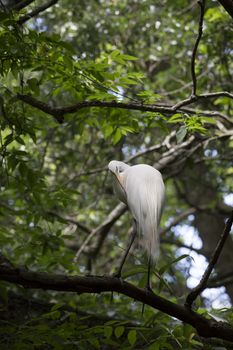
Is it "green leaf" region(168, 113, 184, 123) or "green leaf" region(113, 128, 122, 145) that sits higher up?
"green leaf" region(113, 128, 122, 145)

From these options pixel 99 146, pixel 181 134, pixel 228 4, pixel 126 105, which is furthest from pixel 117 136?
pixel 99 146

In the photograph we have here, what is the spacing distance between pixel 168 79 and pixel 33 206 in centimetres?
273

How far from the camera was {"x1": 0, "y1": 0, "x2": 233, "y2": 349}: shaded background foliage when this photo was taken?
87.0 inches

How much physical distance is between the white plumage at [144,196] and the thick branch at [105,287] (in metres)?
0.17

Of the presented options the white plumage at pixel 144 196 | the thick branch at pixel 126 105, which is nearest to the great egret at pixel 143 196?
the white plumage at pixel 144 196

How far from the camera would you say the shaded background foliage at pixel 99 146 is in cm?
221

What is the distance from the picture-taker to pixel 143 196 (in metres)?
1.94

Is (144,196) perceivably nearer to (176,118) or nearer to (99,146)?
(176,118)

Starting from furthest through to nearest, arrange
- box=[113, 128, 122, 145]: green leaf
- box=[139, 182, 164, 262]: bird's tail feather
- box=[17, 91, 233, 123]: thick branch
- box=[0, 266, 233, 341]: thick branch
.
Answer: box=[113, 128, 122, 145]: green leaf, box=[17, 91, 233, 123]: thick branch, box=[139, 182, 164, 262]: bird's tail feather, box=[0, 266, 233, 341]: thick branch

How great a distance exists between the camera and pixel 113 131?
2.72 m

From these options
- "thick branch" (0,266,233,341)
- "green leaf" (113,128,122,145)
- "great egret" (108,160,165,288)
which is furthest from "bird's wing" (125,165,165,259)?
"green leaf" (113,128,122,145)

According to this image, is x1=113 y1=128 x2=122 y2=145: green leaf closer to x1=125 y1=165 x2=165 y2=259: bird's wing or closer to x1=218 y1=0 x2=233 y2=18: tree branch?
x1=125 y1=165 x2=165 y2=259: bird's wing

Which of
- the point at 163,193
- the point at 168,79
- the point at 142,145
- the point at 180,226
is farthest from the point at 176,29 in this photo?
the point at 163,193

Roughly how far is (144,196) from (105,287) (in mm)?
409
